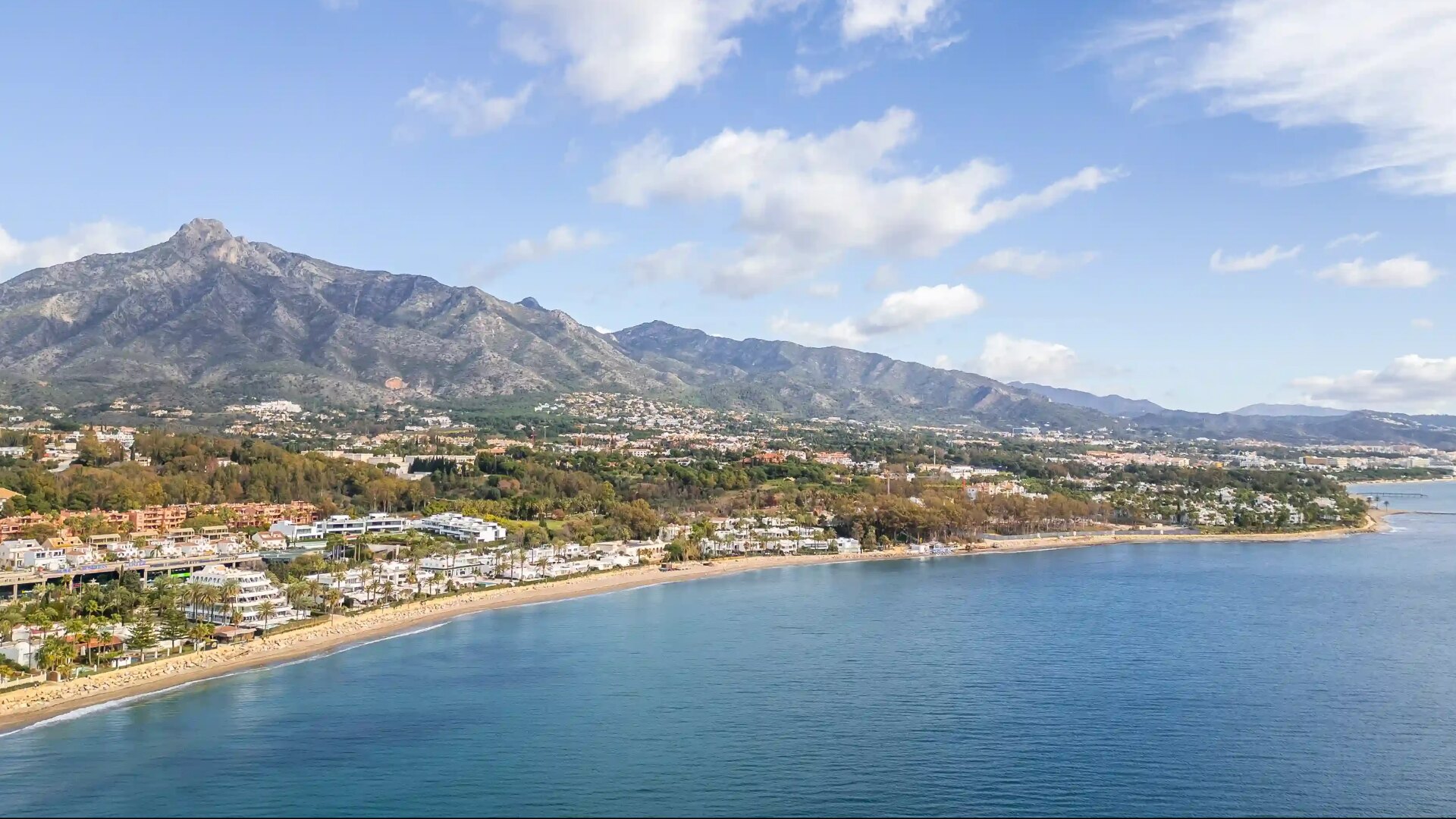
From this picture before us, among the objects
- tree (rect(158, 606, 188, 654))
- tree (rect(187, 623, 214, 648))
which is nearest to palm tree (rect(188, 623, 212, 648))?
tree (rect(187, 623, 214, 648))

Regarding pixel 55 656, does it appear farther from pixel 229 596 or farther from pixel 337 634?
pixel 337 634

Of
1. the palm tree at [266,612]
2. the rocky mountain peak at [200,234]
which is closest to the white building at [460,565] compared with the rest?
the palm tree at [266,612]

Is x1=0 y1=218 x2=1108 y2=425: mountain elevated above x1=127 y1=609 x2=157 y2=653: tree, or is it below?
above

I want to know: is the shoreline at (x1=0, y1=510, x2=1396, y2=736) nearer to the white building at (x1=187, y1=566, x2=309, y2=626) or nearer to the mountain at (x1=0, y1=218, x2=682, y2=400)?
the white building at (x1=187, y1=566, x2=309, y2=626)

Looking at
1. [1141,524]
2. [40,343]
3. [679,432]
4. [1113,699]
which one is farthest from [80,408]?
[1113,699]

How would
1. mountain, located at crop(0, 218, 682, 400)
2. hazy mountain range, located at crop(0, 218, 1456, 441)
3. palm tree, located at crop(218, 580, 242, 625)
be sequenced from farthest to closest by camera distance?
mountain, located at crop(0, 218, 682, 400), hazy mountain range, located at crop(0, 218, 1456, 441), palm tree, located at crop(218, 580, 242, 625)

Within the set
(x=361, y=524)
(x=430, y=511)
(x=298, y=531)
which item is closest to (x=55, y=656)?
(x=298, y=531)

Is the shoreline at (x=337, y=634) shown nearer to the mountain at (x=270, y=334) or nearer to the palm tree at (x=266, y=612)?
the palm tree at (x=266, y=612)
